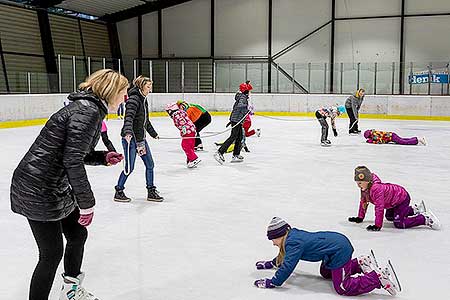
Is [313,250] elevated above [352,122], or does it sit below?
below

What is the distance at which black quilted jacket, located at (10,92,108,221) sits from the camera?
2684 millimetres

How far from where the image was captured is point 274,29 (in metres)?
26.5

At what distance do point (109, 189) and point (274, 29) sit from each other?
67.5ft

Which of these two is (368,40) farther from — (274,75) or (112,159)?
(112,159)

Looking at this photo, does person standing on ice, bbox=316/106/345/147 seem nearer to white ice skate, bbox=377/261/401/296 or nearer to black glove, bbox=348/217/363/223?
black glove, bbox=348/217/363/223

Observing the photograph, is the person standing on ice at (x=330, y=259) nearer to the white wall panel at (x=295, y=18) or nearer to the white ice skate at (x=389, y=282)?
the white ice skate at (x=389, y=282)

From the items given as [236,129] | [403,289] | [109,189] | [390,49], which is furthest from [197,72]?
[403,289]

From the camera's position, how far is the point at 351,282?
11.5ft

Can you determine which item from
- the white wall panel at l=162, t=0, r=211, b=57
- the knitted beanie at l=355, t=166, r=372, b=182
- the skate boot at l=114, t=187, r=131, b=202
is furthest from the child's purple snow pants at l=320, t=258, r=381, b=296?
the white wall panel at l=162, t=0, r=211, b=57

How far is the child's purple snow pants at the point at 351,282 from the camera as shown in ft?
11.5

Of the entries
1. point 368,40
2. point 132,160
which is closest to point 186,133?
point 132,160

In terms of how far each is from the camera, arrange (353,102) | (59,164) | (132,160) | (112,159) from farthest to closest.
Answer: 1. (353,102)
2. (132,160)
3. (112,159)
4. (59,164)

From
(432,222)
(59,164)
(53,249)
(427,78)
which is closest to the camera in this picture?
(59,164)

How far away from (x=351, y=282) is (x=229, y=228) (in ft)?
6.16
